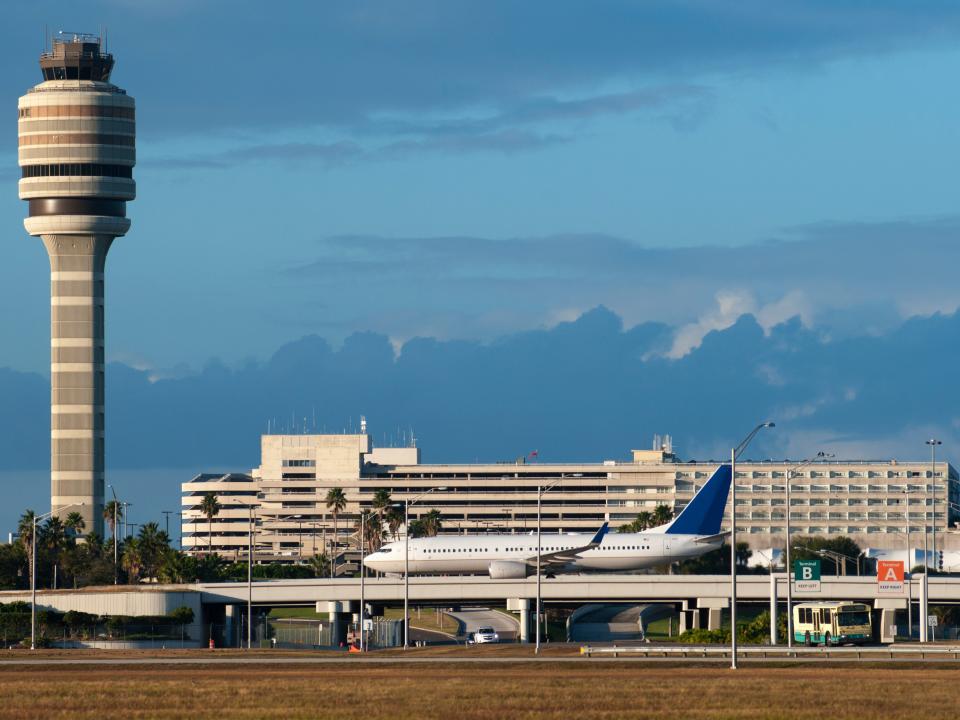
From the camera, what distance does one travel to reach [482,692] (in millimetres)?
64562

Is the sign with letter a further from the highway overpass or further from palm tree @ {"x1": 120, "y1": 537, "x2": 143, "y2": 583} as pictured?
palm tree @ {"x1": 120, "y1": 537, "x2": 143, "y2": 583}

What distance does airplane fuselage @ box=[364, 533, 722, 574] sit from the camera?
148500 millimetres

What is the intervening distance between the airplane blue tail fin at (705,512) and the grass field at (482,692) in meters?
67.0

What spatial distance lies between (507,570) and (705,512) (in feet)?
57.3

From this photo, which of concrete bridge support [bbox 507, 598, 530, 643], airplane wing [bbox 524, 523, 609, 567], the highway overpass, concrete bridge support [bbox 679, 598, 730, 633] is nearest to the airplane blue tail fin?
the highway overpass

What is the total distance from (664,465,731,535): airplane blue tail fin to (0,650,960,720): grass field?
67.0 m

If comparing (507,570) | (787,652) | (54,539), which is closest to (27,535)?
(54,539)

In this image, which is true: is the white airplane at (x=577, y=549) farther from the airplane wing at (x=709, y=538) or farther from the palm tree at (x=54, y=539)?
the palm tree at (x=54, y=539)

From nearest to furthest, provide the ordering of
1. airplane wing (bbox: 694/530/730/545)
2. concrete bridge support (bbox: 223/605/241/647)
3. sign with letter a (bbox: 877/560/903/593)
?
sign with letter a (bbox: 877/560/903/593) → concrete bridge support (bbox: 223/605/241/647) → airplane wing (bbox: 694/530/730/545)

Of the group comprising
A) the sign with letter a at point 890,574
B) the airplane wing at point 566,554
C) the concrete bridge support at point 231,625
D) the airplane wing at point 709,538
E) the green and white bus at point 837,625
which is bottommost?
the concrete bridge support at point 231,625

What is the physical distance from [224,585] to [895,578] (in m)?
54.0

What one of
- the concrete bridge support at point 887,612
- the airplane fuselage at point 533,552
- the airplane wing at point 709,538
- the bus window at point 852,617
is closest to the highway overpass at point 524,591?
the concrete bridge support at point 887,612

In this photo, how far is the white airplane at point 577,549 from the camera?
148 metres

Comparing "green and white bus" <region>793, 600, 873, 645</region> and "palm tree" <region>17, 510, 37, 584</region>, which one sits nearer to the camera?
"green and white bus" <region>793, 600, 873, 645</region>
